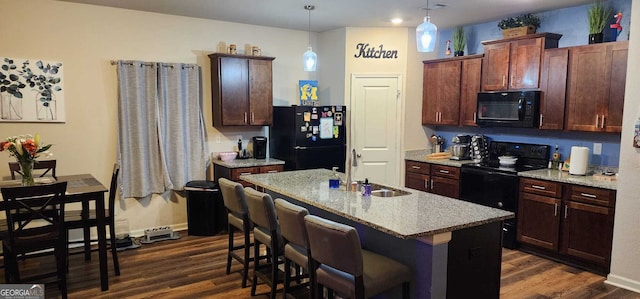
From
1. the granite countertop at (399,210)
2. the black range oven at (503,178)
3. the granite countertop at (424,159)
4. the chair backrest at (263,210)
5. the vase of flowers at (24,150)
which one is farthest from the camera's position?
the granite countertop at (424,159)

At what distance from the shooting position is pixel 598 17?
4.13m

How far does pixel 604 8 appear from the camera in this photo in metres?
4.25

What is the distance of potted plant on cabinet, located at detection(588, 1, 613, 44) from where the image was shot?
4133mm

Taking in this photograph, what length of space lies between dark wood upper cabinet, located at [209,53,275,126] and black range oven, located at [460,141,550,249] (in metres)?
2.60

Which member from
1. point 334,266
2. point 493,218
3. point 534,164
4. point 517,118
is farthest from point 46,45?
point 534,164

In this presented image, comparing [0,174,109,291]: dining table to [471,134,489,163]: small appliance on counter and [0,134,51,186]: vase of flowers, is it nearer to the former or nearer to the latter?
[0,134,51,186]: vase of flowers

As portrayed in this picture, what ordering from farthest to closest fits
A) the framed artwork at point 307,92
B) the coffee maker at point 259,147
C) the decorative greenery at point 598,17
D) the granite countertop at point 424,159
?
the framed artwork at point 307,92 → the coffee maker at point 259,147 → the granite countertop at point 424,159 → the decorative greenery at point 598,17

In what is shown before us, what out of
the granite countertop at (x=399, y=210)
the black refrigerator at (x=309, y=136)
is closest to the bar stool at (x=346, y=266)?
the granite countertop at (x=399, y=210)

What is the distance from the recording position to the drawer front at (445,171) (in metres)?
5.13

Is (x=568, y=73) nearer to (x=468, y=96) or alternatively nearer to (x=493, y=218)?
(x=468, y=96)

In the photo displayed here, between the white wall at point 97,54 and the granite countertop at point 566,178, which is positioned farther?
the white wall at point 97,54

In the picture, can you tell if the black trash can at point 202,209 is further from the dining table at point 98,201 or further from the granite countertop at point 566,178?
the granite countertop at point 566,178

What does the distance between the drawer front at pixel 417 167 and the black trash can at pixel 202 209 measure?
2.52 m

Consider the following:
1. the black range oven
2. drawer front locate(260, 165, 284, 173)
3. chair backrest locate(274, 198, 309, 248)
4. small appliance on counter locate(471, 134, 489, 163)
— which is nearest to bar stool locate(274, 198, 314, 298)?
chair backrest locate(274, 198, 309, 248)
